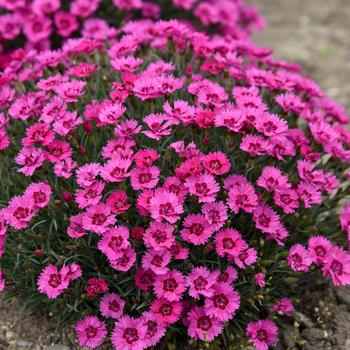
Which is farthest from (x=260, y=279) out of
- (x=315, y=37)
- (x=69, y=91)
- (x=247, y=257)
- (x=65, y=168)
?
(x=315, y=37)

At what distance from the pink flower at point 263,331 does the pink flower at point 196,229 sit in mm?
465

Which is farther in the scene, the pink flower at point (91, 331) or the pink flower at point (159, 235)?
the pink flower at point (91, 331)

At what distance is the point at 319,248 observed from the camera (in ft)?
8.50

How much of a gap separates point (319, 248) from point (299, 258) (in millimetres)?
142

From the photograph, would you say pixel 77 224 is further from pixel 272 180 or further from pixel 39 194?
pixel 272 180

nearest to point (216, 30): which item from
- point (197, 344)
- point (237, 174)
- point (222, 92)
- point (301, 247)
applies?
point (222, 92)

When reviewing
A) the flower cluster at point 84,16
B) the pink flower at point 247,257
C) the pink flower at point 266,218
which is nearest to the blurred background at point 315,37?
the flower cluster at point 84,16

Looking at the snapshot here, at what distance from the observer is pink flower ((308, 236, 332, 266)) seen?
2559 millimetres

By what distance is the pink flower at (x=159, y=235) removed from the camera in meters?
2.28

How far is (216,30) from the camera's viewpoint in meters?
4.54

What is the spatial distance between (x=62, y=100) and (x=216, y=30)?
2165 millimetres

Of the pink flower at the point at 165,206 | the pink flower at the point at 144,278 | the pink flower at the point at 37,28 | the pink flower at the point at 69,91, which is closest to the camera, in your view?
the pink flower at the point at 165,206

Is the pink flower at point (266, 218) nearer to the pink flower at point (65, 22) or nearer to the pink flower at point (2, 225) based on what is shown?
the pink flower at point (2, 225)

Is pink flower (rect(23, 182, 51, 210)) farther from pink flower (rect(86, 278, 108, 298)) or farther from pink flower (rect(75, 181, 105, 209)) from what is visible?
pink flower (rect(86, 278, 108, 298))
